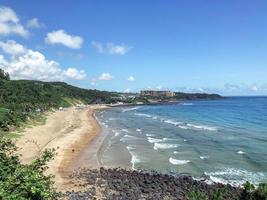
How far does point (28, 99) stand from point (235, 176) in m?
77.4

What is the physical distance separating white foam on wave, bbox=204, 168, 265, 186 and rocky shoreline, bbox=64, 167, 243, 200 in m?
2.22

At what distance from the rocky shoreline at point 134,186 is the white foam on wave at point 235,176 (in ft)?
7.28

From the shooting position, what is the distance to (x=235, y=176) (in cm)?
3425

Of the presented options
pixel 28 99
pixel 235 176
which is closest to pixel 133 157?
pixel 235 176

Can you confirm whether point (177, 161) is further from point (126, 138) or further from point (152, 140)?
point (126, 138)

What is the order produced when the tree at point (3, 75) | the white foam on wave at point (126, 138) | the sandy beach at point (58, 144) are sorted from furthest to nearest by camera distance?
the tree at point (3, 75)
the white foam on wave at point (126, 138)
the sandy beach at point (58, 144)

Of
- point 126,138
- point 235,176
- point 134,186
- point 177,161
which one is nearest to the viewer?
point 134,186

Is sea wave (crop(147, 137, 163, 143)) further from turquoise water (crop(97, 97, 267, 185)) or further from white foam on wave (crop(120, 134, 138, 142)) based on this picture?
white foam on wave (crop(120, 134, 138, 142))

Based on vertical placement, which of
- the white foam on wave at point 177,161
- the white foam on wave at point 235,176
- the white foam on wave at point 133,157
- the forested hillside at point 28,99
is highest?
the forested hillside at point 28,99

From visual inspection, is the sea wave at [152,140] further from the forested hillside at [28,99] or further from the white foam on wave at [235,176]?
the forested hillside at [28,99]

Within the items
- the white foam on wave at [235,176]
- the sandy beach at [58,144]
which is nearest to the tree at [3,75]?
the sandy beach at [58,144]

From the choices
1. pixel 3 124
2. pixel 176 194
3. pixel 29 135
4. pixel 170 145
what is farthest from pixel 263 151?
pixel 3 124

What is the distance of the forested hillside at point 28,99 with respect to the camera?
6297 centimetres

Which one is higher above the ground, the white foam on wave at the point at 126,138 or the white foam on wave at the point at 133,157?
the white foam on wave at the point at 126,138
